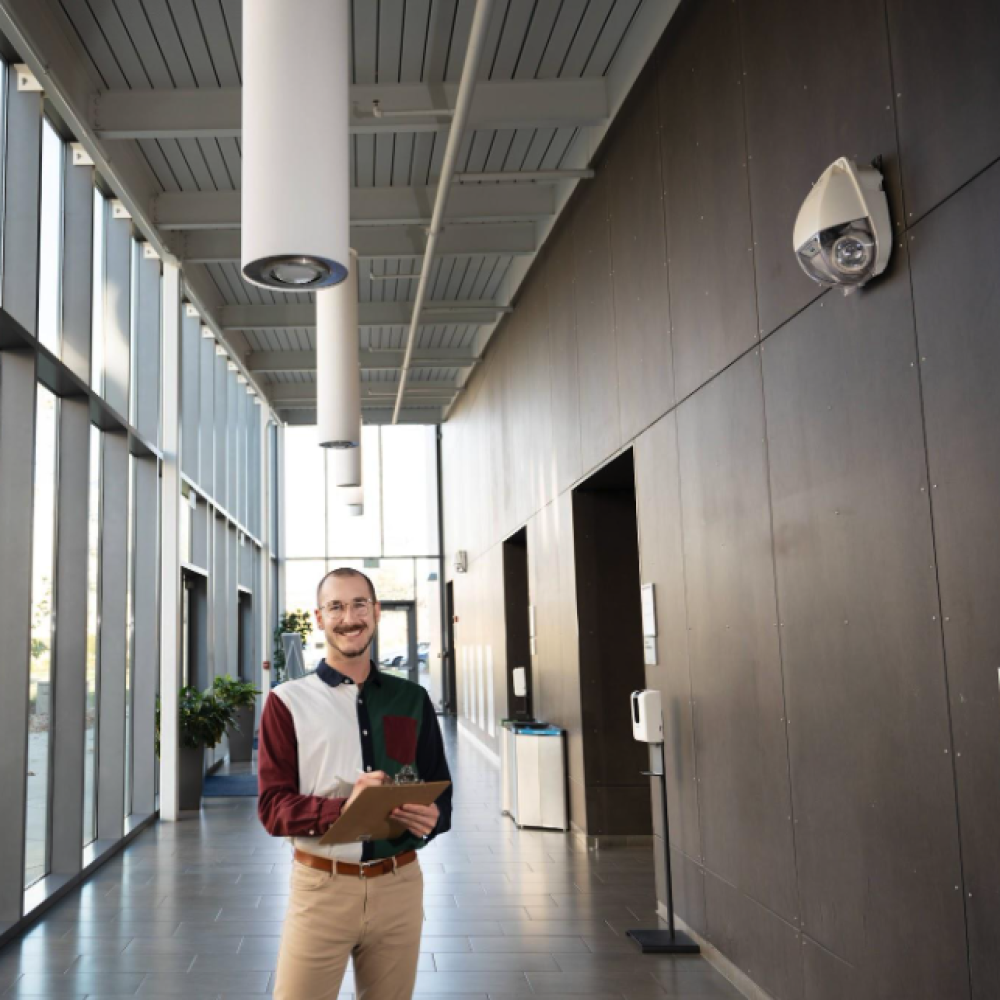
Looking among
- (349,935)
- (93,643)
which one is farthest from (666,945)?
(93,643)

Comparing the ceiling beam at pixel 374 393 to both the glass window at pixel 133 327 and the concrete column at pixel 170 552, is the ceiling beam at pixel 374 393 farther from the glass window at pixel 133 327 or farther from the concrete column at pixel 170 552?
the glass window at pixel 133 327

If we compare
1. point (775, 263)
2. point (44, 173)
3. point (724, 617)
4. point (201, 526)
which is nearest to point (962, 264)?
point (775, 263)

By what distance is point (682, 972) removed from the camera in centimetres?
529

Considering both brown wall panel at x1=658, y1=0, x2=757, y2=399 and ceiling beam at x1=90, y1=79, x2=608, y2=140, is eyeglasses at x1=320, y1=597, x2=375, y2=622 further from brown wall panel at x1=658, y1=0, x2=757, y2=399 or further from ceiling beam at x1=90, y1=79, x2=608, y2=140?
ceiling beam at x1=90, y1=79, x2=608, y2=140

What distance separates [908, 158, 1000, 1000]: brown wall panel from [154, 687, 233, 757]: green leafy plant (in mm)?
8599

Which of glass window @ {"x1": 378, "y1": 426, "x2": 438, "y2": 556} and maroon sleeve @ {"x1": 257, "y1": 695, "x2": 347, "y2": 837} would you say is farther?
glass window @ {"x1": 378, "y1": 426, "x2": 438, "y2": 556}

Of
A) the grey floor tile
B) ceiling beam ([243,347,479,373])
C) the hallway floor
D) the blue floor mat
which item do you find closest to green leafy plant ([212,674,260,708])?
the blue floor mat

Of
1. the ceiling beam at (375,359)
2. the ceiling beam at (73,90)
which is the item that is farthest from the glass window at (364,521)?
the ceiling beam at (73,90)

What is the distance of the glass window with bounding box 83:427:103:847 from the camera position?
28.4 ft

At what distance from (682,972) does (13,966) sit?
10.9 ft

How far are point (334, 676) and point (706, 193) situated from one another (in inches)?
138

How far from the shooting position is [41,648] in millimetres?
7023

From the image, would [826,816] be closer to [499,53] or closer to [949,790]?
[949,790]

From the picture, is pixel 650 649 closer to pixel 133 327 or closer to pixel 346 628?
pixel 346 628
